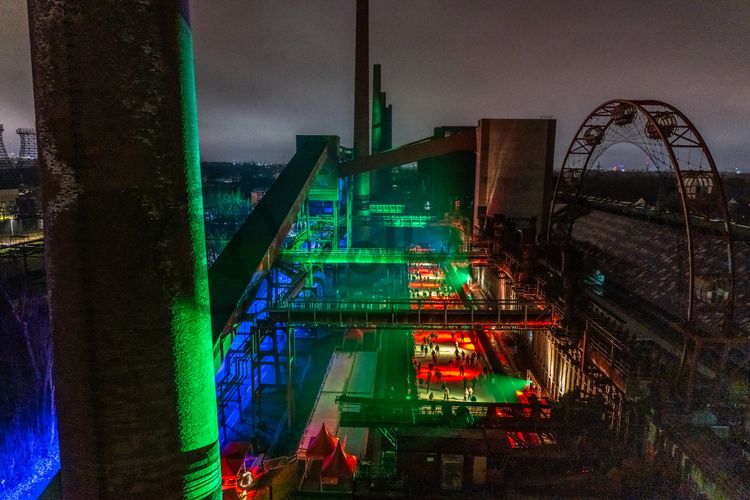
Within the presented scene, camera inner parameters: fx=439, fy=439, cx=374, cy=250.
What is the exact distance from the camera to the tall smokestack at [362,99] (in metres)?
37.0

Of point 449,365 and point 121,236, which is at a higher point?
point 121,236

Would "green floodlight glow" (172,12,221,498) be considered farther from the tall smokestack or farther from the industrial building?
the tall smokestack

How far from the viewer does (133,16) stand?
17.7 ft

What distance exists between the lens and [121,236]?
5.63 meters

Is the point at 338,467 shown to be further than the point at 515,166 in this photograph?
No

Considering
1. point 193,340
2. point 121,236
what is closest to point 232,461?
point 193,340

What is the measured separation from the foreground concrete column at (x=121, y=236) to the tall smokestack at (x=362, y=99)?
31.5m

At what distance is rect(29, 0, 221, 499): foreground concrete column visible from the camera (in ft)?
17.5

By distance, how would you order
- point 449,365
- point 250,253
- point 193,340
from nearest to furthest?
point 193,340 < point 250,253 < point 449,365

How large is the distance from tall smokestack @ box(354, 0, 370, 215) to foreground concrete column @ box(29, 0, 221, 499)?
1242 inches

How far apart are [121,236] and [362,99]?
1362 inches

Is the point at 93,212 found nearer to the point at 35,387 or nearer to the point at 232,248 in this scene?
the point at 232,248

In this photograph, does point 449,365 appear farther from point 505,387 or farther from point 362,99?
point 362,99

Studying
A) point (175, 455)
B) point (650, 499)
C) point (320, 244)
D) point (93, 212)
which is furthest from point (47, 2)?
point (320, 244)
